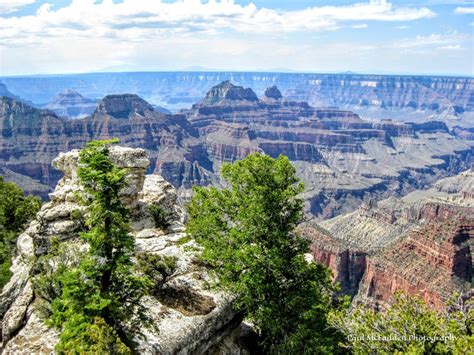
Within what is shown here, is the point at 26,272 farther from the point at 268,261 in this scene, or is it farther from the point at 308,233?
the point at 308,233

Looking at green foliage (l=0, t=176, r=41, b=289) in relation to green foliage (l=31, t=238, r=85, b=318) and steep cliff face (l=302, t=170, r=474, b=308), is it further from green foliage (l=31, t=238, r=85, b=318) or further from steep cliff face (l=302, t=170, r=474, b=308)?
steep cliff face (l=302, t=170, r=474, b=308)

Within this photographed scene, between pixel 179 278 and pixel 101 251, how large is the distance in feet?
29.4

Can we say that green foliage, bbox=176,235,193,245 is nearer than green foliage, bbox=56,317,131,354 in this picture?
No

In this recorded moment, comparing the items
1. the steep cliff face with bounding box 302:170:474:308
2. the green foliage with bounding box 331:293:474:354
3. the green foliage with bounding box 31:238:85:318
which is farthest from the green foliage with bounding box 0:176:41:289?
the steep cliff face with bounding box 302:170:474:308

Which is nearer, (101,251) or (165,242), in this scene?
(101,251)

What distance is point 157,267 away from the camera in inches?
1127

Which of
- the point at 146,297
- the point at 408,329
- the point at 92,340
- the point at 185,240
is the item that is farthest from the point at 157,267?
the point at 408,329

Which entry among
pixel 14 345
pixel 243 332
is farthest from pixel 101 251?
pixel 243 332

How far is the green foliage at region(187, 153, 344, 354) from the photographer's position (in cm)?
2667

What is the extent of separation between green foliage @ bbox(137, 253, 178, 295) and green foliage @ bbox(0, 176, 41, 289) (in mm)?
18612

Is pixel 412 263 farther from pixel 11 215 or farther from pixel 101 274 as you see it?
pixel 101 274

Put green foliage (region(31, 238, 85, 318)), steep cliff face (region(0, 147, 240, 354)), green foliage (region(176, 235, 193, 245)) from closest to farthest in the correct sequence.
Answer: steep cliff face (region(0, 147, 240, 354)) < green foliage (region(31, 238, 85, 318)) < green foliage (region(176, 235, 193, 245))

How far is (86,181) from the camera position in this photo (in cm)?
2169

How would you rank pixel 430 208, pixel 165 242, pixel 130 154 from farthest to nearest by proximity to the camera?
pixel 430 208 < pixel 130 154 < pixel 165 242
